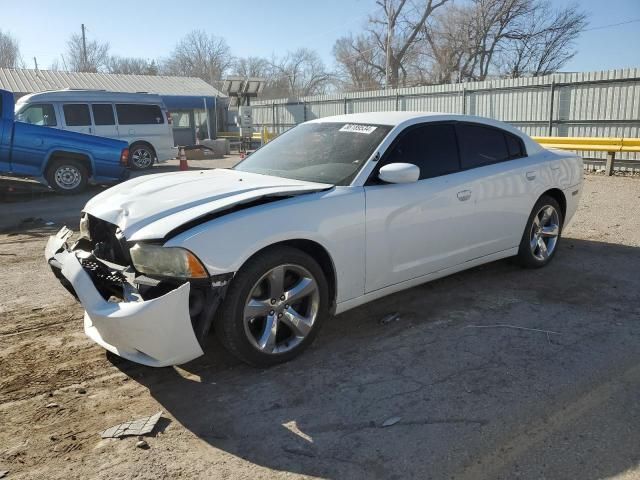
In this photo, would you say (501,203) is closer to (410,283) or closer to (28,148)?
(410,283)

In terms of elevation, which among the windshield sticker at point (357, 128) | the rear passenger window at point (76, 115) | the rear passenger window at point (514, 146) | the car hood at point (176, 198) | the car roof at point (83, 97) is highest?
the car roof at point (83, 97)

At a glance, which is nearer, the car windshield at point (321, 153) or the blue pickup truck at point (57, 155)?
the car windshield at point (321, 153)

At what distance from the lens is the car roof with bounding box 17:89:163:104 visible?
539 inches

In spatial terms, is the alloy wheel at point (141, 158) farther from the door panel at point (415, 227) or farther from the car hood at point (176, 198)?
the door panel at point (415, 227)

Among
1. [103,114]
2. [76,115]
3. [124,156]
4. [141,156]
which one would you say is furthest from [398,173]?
[141,156]

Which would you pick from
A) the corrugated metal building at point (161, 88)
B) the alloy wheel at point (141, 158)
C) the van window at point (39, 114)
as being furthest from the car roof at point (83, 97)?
the corrugated metal building at point (161, 88)

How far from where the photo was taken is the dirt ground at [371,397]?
2547 mm

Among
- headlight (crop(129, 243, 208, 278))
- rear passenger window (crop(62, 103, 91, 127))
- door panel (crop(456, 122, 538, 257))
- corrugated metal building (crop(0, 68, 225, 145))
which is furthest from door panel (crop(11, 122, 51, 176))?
corrugated metal building (crop(0, 68, 225, 145))

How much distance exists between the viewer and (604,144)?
13.0 metres

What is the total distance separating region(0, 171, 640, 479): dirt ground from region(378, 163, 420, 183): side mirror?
1.14 metres

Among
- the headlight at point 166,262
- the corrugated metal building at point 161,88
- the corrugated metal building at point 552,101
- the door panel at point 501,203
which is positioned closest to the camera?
the headlight at point 166,262

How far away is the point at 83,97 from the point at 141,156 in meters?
2.40

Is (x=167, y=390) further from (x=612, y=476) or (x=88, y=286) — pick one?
(x=612, y=476)

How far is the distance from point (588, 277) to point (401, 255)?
2399 millimetres
